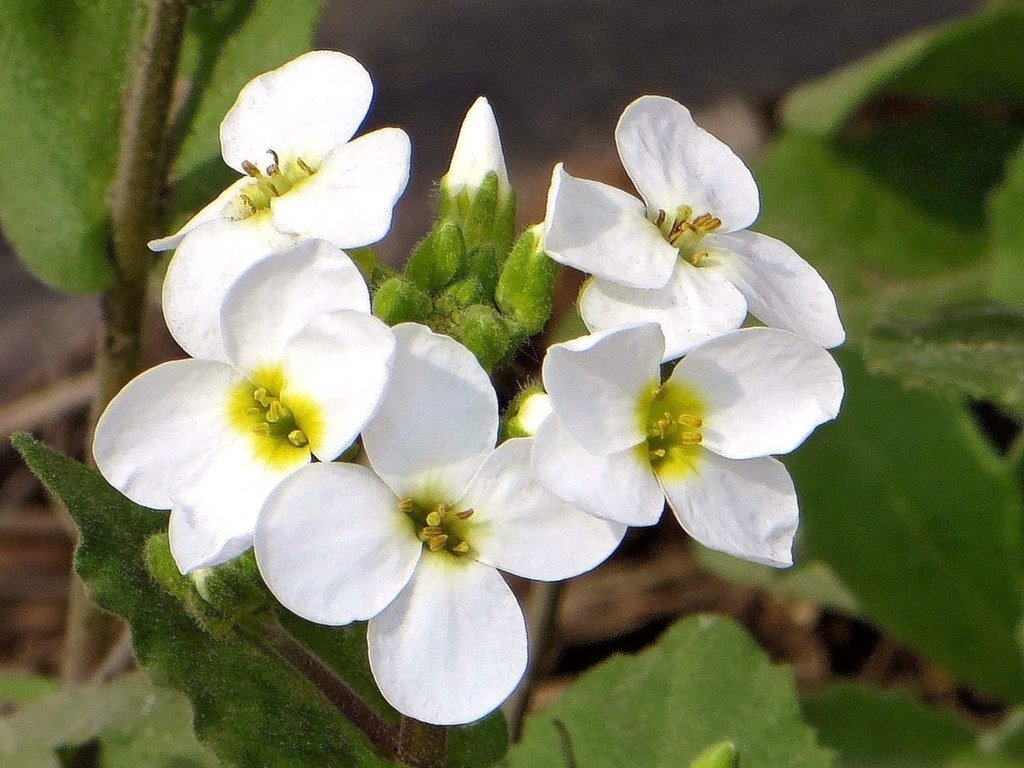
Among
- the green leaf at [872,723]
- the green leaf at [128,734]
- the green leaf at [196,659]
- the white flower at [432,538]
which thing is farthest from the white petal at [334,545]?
the green leaf at [872,723]

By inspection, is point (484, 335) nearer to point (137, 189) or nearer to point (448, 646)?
point (448, 646)

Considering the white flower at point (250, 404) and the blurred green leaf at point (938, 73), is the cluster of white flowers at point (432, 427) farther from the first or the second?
the blurred green leaf at point (938, 73)

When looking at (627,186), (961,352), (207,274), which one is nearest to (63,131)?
(207,274)

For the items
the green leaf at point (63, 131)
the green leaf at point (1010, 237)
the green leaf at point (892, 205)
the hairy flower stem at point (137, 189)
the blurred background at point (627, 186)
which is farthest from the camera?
the green leaf at point (892, 205)

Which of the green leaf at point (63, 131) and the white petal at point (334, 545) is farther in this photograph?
the green leaf at point (63, 131)

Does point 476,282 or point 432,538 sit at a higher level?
point 476,282

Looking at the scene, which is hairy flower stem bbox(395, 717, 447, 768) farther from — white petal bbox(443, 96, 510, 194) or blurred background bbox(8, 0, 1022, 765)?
blurred background bbox(8, 0, 1022, 765)
